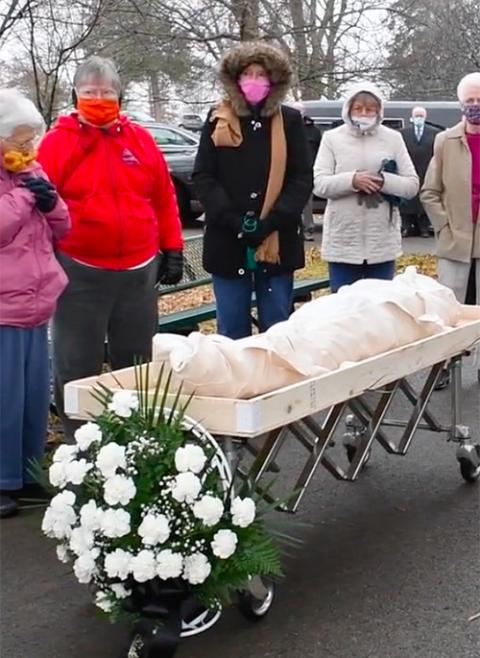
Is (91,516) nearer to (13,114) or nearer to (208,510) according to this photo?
(208,510)

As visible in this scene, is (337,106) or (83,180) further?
(337,106)

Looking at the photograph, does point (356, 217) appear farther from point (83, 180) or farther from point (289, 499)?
point (289, 499)

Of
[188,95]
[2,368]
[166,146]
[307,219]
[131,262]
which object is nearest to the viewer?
[2,368]

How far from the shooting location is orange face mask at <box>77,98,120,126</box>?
16.0 feet

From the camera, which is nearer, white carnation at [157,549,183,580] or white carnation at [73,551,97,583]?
white carnation at [157,549,183,580]

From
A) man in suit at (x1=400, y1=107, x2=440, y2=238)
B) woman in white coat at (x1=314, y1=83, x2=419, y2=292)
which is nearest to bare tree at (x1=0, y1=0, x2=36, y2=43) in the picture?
woman in white coat at (x1=314, y1=83, x2=419, y2=292)

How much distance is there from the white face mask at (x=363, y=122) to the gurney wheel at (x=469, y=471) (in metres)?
2.08

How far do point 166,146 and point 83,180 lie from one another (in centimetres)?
1351

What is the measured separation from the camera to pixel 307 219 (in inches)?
579

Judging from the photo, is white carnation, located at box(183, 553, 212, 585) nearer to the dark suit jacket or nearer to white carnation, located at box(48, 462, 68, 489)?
white carnation, located at box(48, 462, 68, 489)

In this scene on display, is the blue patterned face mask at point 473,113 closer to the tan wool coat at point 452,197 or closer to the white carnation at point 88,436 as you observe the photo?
the tan wool coat at point 452,197

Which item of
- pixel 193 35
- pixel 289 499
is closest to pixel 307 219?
pixel 193 35

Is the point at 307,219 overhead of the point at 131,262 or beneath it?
beneath

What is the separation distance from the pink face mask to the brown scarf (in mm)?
125
